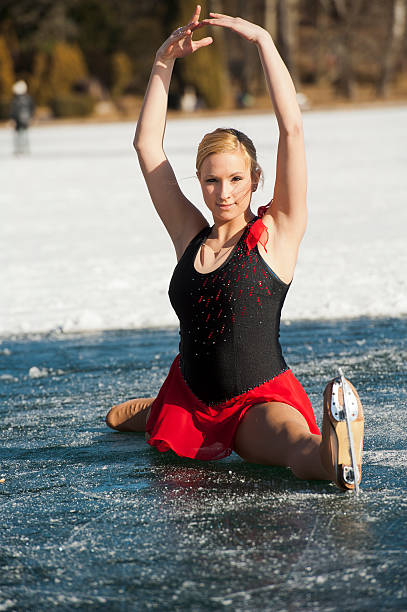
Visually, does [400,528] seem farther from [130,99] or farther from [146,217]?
[130,99]

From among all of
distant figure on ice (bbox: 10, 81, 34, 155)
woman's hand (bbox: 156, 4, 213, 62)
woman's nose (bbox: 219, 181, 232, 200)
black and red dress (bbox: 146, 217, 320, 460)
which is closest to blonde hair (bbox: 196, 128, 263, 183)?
woman's nose (bbox: 219, 181, 232, 200)

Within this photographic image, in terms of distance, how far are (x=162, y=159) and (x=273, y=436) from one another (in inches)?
44.6

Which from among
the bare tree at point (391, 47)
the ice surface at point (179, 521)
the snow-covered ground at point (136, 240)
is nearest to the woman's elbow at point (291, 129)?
the ice surface at point (179, 521)

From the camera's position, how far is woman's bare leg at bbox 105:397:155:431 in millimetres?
3955

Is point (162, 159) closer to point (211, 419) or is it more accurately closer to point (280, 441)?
point (211, 419)

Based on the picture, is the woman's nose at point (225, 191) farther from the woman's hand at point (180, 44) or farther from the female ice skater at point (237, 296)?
the woman's hand at point (180, 44)

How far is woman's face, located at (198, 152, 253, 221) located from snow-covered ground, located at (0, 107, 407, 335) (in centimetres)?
275

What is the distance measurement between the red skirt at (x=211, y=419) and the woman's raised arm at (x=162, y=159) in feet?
1.92

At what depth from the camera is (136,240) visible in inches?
374

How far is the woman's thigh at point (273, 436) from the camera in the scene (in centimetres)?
322

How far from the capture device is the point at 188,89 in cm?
4234

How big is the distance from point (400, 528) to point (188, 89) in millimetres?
40760

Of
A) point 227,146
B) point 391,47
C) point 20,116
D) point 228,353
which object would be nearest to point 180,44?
point 227,146

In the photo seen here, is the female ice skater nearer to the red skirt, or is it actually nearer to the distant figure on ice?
the red skirt
